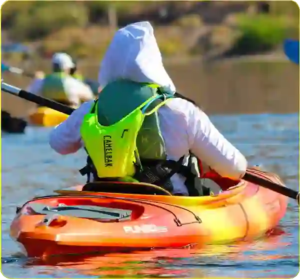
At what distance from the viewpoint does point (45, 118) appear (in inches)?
497

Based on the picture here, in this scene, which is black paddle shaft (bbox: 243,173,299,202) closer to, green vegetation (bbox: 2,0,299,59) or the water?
the water

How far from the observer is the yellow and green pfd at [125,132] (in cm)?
586

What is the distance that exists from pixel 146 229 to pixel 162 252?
0.53 feet

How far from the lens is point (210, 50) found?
31641mm

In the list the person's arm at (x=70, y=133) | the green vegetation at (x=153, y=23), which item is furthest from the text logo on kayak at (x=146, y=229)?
the green vegetation at (x=153, y=23)

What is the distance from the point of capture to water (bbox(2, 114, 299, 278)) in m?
5.53

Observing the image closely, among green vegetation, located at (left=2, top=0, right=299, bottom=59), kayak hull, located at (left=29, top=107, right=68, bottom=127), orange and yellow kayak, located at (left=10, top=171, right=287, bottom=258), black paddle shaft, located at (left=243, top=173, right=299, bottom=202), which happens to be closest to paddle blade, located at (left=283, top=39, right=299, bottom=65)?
kayak hull, located at (left=29, top=107, right=68, bottom=127)

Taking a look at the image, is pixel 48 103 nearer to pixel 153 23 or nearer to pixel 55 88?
pixel 55 88

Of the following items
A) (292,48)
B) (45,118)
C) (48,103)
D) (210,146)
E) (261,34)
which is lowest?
(45,118)

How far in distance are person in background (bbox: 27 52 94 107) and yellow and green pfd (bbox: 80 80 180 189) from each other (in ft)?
23.3

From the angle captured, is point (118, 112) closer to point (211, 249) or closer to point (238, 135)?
point (211, 249)

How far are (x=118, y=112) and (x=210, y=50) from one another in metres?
25.9

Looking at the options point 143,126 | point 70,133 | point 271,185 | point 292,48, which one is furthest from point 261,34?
point 143,126

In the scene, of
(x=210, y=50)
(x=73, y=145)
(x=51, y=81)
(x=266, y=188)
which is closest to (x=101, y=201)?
(x=73, y=145)
